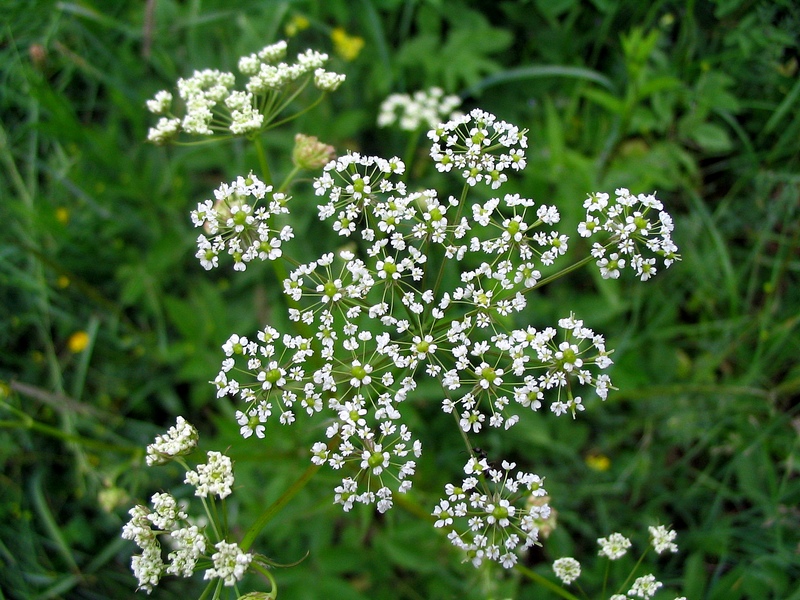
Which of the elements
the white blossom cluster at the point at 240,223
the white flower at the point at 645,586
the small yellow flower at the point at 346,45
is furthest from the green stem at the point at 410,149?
the white flower at the point at 645,586

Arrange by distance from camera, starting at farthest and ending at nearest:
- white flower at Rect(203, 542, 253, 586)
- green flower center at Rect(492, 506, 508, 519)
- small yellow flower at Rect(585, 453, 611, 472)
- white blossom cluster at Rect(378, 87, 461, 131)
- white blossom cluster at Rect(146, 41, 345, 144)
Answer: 1. small yellow flower at Rect(585, 453, 611, 472)
2. white blossom cluster at Rect(378, 87, 461, 131)
3. white blossom cluster at Rect(146, 41, 345, 144)
4. green flower center at Rect(492, 506, 508, 519)
5. white flower at Rect(203, 542, 253, 586)

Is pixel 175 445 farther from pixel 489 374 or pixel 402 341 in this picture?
pixel 489 374

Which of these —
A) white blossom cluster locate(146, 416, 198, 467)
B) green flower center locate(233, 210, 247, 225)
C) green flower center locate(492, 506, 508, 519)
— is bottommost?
green flower center locate(492, 506, 508, 519)

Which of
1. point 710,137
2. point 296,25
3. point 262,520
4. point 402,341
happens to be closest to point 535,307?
point 710,137

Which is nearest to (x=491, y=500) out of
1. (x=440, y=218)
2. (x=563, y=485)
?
(x=440, y=218)

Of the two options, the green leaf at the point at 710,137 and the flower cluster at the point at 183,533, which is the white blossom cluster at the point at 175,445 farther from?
the green leaf at the point at 710,137

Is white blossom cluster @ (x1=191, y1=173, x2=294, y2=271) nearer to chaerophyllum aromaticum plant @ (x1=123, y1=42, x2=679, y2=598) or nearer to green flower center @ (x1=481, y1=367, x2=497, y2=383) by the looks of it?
chaerophyllum aromaticum plant @ (x1=123, y1=42, x2=679, y2=598)

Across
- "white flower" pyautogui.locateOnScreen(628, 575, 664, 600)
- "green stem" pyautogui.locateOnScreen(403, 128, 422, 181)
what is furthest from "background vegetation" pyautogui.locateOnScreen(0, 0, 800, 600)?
"white flower" pyautogui.locateOnScreen(628, 575, 664, 600)
